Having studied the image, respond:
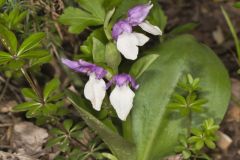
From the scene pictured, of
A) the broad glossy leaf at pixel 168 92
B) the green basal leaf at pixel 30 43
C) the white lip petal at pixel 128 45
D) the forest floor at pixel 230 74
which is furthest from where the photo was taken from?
the forest floor at pixel 230 74

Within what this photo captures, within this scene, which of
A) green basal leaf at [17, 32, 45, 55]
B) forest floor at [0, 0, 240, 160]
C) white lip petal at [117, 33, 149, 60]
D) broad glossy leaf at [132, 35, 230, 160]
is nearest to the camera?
white lip petal at [117, 33, 149, 60]

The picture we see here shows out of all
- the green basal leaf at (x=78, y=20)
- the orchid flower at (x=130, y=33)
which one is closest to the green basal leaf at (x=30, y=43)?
the green basal leaf at (x=78, y=20)

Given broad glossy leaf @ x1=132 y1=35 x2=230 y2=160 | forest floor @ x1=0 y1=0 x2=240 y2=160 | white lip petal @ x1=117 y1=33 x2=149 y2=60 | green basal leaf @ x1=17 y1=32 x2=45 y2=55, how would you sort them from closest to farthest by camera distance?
1. white lip petal @ x1=117 y1=33 x2=149 y2=60
2. green basal leaf @ x1=17 y1=32 x2=45 y2=55
3. broad glossy leaf @ x1=132 y1=35 x2=230 y2=160
4. forest floor @ x1=0 y1=0 x2=240 y2=160

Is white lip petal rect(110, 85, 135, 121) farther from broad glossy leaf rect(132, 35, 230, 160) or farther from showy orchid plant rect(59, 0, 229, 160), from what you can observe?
broad glossy leaf rect(132, 35, 230, 160)

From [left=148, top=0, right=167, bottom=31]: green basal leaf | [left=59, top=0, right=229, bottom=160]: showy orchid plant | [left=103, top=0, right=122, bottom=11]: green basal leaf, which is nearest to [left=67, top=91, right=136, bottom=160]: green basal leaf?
[left=59, top=0, right=229, bottom=160]: showy orchid plant

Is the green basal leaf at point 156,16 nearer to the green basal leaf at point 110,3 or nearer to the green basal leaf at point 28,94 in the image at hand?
the green basal leaf at point 110,3

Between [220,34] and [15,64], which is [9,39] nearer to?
[15,64]

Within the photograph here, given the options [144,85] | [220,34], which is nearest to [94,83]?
[144,85]
